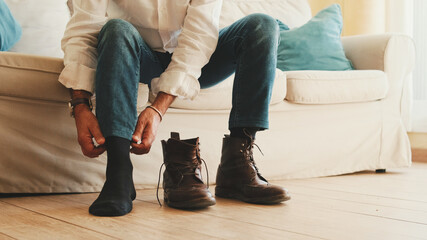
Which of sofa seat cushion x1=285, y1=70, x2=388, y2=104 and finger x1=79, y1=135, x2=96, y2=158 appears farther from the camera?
sofa seat cushion x1=285, y1=70, x2=388, y2=104

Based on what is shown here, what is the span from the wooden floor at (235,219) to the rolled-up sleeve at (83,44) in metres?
0.33

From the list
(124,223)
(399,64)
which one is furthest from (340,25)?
→ (124,223)

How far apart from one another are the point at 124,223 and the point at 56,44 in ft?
3.80

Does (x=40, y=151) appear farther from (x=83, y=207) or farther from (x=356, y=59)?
(x=356, y=59)

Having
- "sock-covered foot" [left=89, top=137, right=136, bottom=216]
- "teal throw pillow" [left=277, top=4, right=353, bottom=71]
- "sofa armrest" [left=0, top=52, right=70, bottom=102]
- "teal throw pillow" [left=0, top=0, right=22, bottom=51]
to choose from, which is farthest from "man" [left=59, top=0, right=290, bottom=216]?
"teal throw pillow" [left=277, top=4, right=353, bottom=71]

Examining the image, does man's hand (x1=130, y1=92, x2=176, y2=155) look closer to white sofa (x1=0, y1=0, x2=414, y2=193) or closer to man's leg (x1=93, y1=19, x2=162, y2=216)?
man's leg (x1=93, y1=19, x2=162, y2=216)

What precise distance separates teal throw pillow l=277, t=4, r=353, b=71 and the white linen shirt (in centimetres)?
104

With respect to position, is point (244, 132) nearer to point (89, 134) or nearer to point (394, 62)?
point (89, 134)

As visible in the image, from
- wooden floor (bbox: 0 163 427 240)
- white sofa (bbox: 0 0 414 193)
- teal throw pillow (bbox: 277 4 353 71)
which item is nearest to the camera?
wooden floor (bbox: 0 163 427 240)

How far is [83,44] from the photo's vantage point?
1.37m

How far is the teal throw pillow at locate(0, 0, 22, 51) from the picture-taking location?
179cm

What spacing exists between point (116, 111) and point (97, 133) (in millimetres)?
81

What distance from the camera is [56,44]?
6.73 feet

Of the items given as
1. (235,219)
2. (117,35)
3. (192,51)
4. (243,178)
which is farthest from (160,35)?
(235,219)
